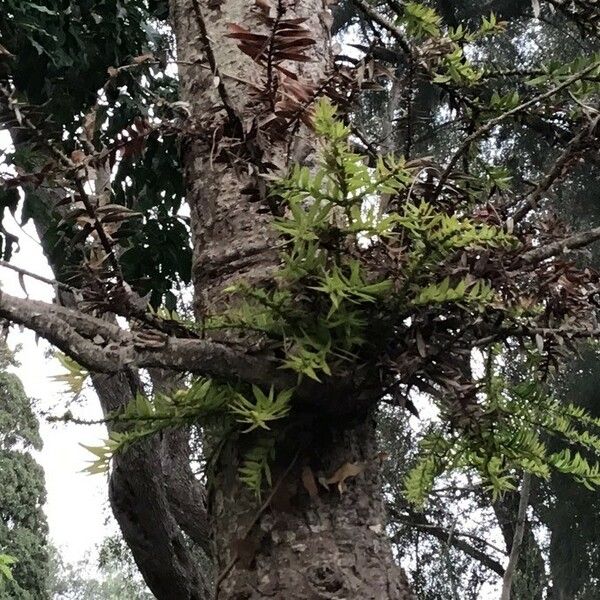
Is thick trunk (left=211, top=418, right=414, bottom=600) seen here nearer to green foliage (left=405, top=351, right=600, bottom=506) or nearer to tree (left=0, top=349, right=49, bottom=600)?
green foliage (left=405, top=351, right=600, bottom=506)

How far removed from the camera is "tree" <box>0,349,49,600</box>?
22.0ft

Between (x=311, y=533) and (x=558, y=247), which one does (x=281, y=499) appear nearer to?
(x=311, y=533)

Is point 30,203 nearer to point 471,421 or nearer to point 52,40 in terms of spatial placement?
point 52,40

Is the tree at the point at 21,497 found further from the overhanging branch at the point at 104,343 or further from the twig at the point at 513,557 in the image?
the overhanging branch at the point at 104,343

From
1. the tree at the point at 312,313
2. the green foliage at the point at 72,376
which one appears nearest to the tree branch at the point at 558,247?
the tree at the point at 312,313

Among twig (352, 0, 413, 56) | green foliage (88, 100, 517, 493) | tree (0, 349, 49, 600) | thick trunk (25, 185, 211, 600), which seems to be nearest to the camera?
green foliage (88, 100, 517, 493)

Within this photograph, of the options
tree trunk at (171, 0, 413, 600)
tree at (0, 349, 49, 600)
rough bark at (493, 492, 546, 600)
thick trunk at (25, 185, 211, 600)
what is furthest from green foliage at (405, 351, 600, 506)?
tree at (0, 349, 49, 600)

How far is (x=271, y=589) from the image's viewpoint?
61 centimetres

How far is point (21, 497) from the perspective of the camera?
290 inches

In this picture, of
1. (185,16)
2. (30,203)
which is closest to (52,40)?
(30,203)

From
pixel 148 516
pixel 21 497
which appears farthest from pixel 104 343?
pixel 21 497

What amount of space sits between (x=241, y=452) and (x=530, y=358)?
0.29m

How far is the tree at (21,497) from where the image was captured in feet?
22.0

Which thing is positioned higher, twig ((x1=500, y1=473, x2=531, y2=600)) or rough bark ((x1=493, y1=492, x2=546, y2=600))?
rough bark ((x1=493, y1=492, x2=546, y2=600))
